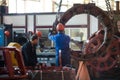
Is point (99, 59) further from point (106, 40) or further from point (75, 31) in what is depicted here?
point (75, 31)

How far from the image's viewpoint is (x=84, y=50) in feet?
41.4

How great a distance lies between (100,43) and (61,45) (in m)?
2.82

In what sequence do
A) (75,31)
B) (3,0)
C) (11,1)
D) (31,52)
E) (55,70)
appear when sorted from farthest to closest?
(11,1), (3,0), (75,31), (31,52), (55,70)

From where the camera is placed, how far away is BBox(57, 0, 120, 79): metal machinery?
10719 millimetres

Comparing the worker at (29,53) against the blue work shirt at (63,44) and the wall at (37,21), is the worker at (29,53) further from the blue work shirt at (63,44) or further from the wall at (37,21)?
the wall at (37,21)

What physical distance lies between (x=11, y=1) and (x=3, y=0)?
3.06m

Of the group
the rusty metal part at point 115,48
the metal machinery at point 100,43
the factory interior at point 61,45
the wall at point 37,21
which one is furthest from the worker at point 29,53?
the wall at point 37,21

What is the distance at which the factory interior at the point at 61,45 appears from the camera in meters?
7.17

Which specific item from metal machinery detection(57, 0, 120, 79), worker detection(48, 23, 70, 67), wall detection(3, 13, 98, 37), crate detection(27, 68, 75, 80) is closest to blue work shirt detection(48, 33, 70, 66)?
worker detection(48, 23, 70, 67)

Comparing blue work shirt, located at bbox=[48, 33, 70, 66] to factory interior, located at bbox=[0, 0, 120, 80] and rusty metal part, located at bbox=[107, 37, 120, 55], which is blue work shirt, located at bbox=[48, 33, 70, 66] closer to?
factory interior, located at bbox=[0, 0, 120, 80]

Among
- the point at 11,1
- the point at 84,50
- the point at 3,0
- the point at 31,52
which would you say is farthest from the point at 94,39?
the point at 11,1

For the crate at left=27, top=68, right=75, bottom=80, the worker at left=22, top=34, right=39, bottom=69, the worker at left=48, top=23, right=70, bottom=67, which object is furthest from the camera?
the worker at left=48, top=23, right=70, bottom=67

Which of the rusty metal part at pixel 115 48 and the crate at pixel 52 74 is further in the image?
the rusty metal part at pixel 115 48

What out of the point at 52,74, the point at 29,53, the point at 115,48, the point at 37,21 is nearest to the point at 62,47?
the point at 29,53
